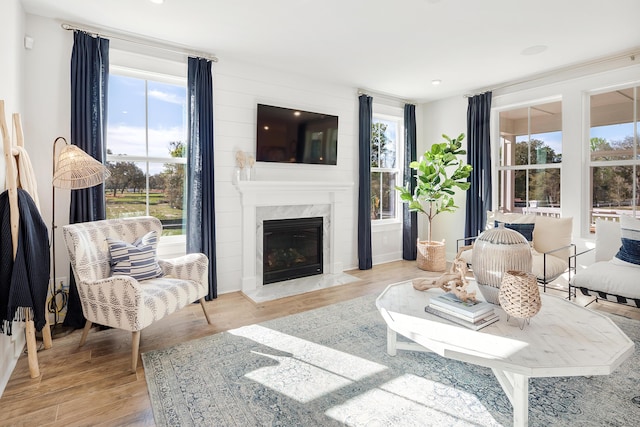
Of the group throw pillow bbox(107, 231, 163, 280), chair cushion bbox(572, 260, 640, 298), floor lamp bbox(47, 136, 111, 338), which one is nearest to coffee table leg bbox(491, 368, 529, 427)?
chair cushion bbox(572, 260, 640, 298)

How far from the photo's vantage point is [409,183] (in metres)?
5.43

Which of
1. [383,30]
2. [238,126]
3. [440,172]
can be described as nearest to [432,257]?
[440,172]

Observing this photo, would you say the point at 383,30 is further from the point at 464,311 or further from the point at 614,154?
the point at 614,154

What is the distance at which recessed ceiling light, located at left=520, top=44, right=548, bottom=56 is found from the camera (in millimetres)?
3432

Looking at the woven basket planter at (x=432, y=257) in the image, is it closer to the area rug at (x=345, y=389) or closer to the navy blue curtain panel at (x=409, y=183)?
the navy blue curtain panel at (x=409, y=183)

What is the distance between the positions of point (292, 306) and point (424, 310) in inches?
65.5

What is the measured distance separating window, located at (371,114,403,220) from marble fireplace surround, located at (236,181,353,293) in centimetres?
73

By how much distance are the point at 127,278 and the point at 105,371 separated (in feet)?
2.05

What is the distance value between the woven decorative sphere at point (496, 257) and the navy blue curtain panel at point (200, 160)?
259cm

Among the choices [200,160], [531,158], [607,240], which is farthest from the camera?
[531,158]

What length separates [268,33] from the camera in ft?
10.3

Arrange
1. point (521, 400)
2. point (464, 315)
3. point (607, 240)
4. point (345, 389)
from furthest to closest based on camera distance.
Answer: point (607, 240) → point (345, 389) → point (464, 315) → point (521, 400)

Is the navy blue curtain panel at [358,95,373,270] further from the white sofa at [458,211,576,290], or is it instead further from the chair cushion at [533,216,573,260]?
the chair cushion at [533,216,573,260]

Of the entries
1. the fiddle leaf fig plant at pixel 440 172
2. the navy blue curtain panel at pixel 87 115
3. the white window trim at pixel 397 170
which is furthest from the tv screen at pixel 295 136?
the navy blue curtain panel at pixel 87 115
